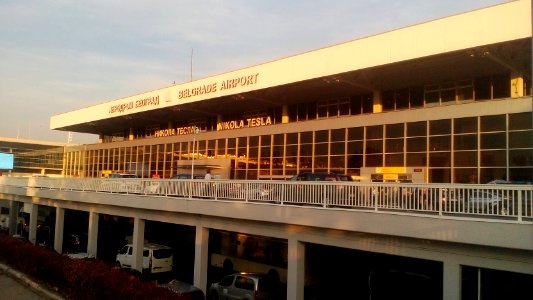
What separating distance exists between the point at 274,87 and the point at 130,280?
664 inches

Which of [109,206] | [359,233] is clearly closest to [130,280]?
[359,233]

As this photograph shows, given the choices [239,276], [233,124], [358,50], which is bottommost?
[239,276]

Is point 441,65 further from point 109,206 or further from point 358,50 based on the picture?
point 109,206

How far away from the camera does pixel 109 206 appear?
23672 millimetres

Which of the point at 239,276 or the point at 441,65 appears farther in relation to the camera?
the point at 441,65

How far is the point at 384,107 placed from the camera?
2656 cm

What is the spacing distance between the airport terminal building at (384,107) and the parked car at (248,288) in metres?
11.2

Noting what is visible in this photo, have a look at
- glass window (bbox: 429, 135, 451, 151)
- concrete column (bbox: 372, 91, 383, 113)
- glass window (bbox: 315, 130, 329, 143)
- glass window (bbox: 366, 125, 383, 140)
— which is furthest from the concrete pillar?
glass window (bbox: 315, 130, 329, 143)

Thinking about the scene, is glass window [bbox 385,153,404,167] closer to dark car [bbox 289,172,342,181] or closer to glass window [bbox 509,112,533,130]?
glass window [bbox 509,112,533,130]

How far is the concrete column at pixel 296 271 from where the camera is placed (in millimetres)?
14016

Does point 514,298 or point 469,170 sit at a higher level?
point 469,170

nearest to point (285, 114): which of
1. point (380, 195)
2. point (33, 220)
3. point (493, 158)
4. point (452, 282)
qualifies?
point (493, 158)

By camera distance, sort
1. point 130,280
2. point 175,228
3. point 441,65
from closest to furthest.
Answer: point 130,280 → point 441,65 → point 175,228

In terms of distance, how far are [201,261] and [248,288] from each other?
2405 millimetres
